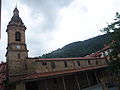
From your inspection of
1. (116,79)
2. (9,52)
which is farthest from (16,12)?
(116,79)

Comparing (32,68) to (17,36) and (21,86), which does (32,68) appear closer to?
(21,86)

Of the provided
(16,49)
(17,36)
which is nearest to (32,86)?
(16,49)

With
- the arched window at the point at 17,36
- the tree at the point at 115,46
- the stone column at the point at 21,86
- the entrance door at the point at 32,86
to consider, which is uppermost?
the arched window at the point at 17,36

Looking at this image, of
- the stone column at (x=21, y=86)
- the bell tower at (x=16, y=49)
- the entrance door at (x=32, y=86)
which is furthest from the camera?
the bell tower at (x=16, y=49)

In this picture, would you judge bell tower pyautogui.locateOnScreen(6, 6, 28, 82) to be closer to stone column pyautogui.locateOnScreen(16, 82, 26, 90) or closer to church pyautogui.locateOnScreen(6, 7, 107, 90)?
church pyautogui.locateOnScreen(6, 7, 107, 90)

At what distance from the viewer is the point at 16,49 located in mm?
25594

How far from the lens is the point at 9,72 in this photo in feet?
77.8

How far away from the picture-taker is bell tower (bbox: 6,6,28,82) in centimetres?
2426

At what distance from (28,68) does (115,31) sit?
58.8 ft

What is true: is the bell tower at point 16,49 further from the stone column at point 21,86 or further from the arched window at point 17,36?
the stone column at point 21,86

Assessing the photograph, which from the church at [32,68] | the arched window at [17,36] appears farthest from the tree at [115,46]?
the arched window at [17,36]

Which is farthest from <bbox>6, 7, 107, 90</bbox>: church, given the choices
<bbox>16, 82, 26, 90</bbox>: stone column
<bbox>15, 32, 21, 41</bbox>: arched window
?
<bbox>16, 82, 26, 90</bbox>: stone column

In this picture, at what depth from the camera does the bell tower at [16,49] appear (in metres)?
24.3

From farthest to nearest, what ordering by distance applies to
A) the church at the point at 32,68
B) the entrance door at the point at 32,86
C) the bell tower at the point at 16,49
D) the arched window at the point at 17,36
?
the arched window at the point at 17,36
the bell tower at the point at 16,49
the church at the point at 32,68
the entrance door at the point at 32,86
